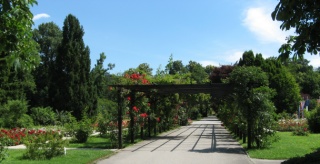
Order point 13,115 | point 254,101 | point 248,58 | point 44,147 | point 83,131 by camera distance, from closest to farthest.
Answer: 1. point 44,147
2. point 254,101
3. point 83,131
4. point 13,115
5. point 248,58

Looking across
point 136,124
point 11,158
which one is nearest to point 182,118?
point 136,124

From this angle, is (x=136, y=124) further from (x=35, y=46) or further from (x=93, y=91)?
(x=93, y=91)

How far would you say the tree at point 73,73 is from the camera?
4000 cm

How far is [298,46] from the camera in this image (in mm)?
4656

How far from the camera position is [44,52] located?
59.7 m

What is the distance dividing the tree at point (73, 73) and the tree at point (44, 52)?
10.8m

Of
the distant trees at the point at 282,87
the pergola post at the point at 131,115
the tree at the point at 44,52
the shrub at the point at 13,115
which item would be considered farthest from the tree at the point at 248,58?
the pergola post at the point at 131,115

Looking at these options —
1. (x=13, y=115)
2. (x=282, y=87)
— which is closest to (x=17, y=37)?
(x=13, y=115)

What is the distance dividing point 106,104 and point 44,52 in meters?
42.3

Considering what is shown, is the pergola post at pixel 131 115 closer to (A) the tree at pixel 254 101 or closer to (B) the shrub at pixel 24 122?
(A) the tree at pixel 254 101

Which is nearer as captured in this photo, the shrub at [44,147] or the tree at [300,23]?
the tree at [300,23]

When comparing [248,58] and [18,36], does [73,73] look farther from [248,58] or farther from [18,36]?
[18,36]

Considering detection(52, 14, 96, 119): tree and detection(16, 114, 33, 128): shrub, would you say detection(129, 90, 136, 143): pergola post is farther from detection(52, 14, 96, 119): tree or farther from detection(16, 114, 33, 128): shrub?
detection(52, 14, 96, 119): tree

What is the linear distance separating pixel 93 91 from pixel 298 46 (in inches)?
1517
